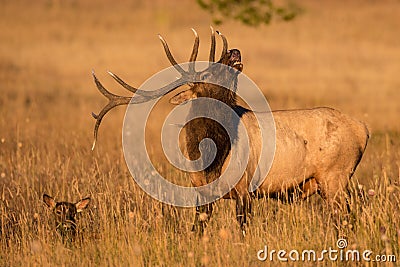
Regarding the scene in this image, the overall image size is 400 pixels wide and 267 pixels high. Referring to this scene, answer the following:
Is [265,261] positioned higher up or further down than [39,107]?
further down

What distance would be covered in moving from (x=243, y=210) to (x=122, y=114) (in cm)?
918

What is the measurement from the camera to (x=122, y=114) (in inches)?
604

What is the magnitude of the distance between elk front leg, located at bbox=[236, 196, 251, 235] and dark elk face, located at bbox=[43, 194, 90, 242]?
1.36 m

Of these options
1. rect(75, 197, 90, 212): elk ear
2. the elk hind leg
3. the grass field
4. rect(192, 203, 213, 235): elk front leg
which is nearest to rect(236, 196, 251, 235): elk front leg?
the grass field

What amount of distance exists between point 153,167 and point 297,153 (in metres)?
2.28

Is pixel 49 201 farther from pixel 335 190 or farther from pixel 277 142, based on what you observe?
pixel 335 190

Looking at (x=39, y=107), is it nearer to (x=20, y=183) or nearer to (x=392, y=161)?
(x=20, y=183)

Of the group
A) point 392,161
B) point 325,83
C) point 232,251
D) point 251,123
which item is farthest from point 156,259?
point 325,83

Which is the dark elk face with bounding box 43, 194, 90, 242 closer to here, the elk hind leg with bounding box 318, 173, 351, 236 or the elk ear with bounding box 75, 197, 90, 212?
the elk ear with bounding box 75, 197, 90, 212

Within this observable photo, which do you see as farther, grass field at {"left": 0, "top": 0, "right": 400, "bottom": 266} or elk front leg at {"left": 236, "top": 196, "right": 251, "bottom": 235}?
elk front leg at {"left": 236, "top": 196, "right": 251, "bottom": 235}

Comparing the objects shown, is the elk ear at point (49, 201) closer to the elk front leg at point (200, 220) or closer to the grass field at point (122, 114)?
the grass field at point (122, 114)

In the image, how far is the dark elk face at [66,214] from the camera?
618 centimetres

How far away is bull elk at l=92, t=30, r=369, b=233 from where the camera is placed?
6.50 metres

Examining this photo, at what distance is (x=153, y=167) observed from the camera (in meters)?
8.63
